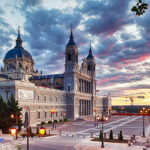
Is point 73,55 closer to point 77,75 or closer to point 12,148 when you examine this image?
point 77,75

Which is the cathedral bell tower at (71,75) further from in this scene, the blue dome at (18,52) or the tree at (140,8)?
the tree at (140,8)

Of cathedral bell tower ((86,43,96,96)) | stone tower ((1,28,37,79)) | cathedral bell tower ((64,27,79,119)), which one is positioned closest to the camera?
cathedral bell tower ((64,27,79,119))

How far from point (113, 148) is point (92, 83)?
82.6 metres

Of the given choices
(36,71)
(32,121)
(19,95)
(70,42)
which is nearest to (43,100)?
(32,121)

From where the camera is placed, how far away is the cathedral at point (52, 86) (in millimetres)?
63156

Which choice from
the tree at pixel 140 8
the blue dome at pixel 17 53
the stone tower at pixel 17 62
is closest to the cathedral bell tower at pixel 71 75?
the stone tower at pixel 17 62

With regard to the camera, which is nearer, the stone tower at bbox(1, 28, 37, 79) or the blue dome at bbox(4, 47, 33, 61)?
the stone tower at bbox(1, 28, 37, 79)

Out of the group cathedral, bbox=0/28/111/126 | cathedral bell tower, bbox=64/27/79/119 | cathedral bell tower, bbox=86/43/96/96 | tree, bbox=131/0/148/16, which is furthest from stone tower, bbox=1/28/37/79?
tree, bbox=131/0/148/16

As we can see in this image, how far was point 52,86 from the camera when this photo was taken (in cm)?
10006

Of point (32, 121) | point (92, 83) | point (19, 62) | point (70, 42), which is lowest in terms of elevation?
point (32, 121)

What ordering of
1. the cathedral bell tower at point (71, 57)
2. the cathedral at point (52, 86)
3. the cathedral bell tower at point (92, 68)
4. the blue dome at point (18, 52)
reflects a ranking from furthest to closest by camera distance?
the cathedral bell tower at point (92, 68) → the blue dome at point (18, 52) → the cathedral bell tower at point (71, 57) → the cathedral at point (52, 86)

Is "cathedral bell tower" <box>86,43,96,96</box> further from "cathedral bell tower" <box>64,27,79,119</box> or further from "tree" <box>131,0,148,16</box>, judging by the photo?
"tree" <box>131,0,148,16</box>

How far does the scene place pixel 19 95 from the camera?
58.8 meters

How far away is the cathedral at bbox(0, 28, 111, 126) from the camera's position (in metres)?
63.2
